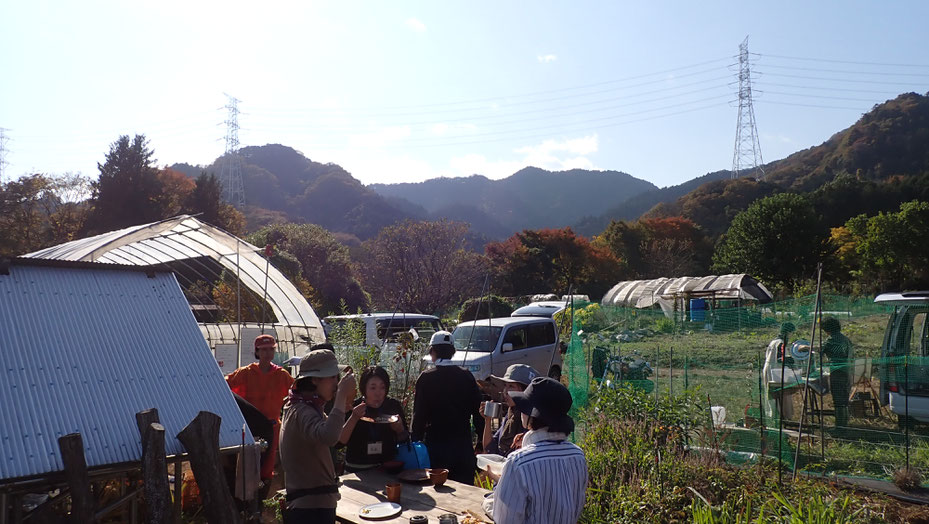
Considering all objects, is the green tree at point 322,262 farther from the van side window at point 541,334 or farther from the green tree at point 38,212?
the van side window at point 541,334

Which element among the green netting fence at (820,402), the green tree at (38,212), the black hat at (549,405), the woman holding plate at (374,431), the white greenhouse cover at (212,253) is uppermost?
the green tree at (38,212)

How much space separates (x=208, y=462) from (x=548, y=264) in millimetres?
38820

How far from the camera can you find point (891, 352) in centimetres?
807

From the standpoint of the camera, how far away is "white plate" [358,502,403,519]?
11.5 ft

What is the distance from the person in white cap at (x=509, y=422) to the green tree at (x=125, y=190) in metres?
34.0

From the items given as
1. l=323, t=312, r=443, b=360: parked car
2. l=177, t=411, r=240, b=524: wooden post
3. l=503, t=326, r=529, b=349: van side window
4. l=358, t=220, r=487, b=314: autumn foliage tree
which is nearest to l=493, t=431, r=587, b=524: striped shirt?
l=177, t=411, r=240, b=524: wooden post

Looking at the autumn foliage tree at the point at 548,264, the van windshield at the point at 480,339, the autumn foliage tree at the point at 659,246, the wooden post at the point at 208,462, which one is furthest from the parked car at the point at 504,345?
the autumn foliage tree at the point at 659,246

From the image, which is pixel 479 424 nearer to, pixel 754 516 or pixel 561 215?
pixel 754 516

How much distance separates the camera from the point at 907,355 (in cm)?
751

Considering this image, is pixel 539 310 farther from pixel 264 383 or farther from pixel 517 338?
pixel 264 383

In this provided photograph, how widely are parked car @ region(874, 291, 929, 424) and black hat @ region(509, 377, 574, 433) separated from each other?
20.4 feet

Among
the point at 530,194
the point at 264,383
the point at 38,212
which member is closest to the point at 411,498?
the point at 264,383

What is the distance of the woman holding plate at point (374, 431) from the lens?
448cm

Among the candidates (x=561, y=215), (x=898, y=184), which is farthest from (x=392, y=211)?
(x=898, y=184)
